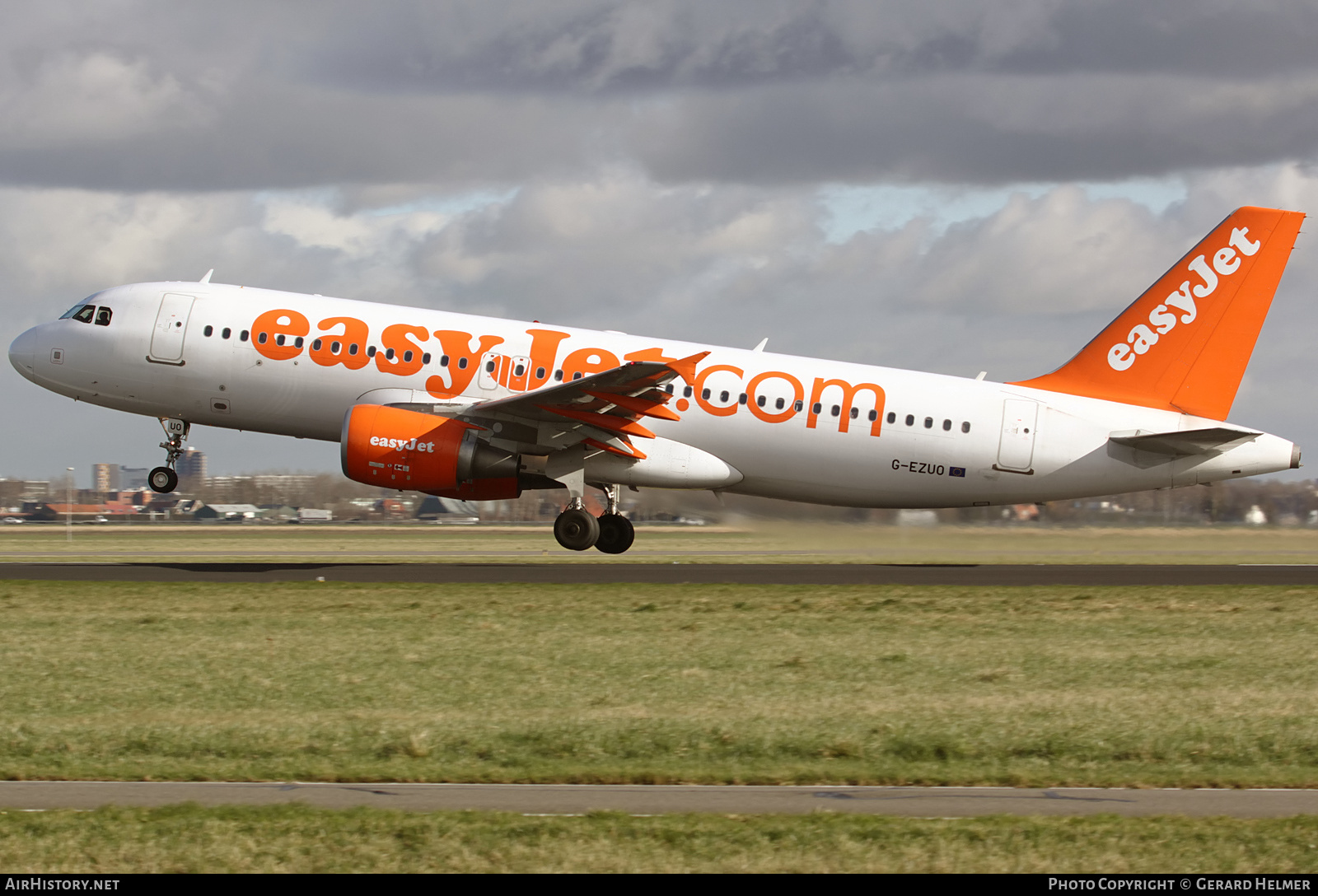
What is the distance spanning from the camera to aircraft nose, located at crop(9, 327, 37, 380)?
108 feet

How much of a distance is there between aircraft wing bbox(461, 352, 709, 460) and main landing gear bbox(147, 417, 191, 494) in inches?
304

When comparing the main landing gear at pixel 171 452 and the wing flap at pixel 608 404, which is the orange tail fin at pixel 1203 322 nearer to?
the wing flap at pixel 608 404

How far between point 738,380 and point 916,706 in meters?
17.6

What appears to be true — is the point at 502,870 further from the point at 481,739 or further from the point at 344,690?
the point at 344,690

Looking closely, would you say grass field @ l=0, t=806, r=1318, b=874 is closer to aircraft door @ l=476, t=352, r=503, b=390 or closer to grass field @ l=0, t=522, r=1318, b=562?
aircraft door @ l=476, t=352, r=503, b=390

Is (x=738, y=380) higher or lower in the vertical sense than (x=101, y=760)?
higher

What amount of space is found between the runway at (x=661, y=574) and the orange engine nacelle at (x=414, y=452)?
2.06 meters

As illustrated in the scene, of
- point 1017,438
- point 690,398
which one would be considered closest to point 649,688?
point 690,398

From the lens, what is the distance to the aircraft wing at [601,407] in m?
28.3

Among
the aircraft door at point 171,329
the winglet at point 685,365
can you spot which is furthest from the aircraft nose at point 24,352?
the winglet at point 685,365

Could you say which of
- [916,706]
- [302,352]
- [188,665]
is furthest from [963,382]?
[188,665]

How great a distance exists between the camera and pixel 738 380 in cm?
3167

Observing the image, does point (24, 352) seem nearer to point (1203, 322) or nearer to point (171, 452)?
point (171, 452)

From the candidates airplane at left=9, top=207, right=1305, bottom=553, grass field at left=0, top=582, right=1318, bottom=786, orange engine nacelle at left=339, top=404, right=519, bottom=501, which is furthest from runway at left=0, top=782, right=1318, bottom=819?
airplane at left=9, top=207, right=1305, bottom=553
